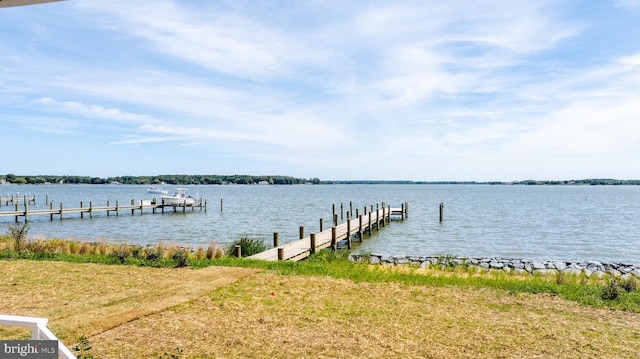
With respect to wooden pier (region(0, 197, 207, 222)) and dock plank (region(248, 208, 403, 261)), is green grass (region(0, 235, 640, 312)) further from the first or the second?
wooden pier (region(0, 197, 207, 222))

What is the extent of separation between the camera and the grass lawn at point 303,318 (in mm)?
6566

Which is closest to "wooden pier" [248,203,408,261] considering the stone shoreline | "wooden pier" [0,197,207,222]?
the stone shoreline

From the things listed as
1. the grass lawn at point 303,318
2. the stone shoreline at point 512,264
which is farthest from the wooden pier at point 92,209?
the grass lawn at point 303,318

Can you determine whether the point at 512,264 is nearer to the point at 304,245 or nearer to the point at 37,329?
the point at 304,245

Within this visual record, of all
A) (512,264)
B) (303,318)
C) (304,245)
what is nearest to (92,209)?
(304,245)

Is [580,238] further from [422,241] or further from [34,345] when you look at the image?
[34,345]

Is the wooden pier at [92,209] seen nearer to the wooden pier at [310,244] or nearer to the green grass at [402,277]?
the wooden pier at [310,244]

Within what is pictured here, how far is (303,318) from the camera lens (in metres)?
7.99

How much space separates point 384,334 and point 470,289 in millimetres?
4018

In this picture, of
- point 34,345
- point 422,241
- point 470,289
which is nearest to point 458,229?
point 422,241

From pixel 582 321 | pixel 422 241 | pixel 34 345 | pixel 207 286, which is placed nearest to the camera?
pixel 34 345

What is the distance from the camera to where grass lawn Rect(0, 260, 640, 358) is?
6566 mm

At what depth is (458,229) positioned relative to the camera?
3841 centimetres

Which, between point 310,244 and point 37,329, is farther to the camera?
point 310,244
